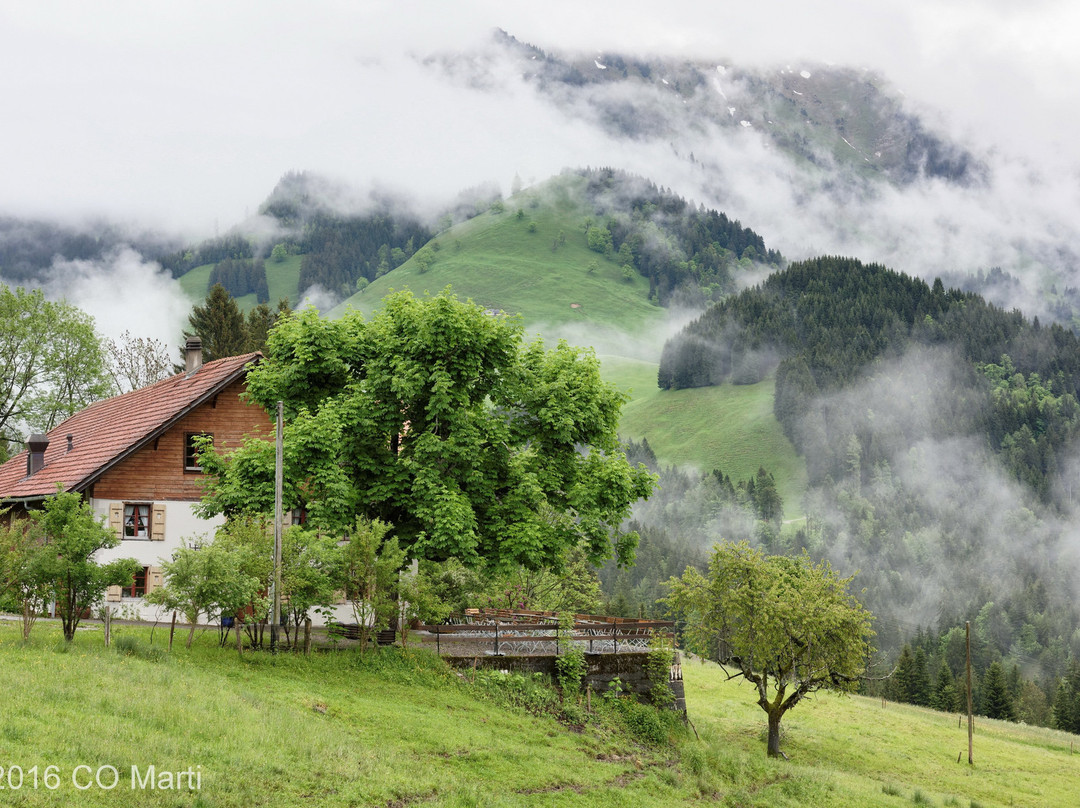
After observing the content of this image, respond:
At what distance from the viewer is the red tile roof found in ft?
128

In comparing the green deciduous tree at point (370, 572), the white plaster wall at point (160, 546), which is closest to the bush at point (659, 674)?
the green deciduous tree at point (370, 572)

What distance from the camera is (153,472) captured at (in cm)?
3978

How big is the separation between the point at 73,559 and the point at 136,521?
45.0 ft

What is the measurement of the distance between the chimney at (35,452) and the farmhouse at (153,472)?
159 cm

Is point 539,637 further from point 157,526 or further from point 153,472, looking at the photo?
point 153,472

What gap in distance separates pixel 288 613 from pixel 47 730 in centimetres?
1336

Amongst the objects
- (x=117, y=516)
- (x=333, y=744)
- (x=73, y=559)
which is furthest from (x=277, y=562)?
(x=117, y=516)

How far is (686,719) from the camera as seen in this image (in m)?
37.5

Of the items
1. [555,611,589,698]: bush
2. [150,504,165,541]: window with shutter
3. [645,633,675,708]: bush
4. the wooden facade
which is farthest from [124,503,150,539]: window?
[645,633,675,708]: bush

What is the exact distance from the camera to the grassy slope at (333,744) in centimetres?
1756

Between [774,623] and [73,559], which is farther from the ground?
[73,559]

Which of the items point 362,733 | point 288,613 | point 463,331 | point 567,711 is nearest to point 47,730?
point 362,733

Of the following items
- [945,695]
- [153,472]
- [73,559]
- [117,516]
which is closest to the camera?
[73,559]

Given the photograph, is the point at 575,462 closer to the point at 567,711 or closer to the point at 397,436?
the point at 397,436
